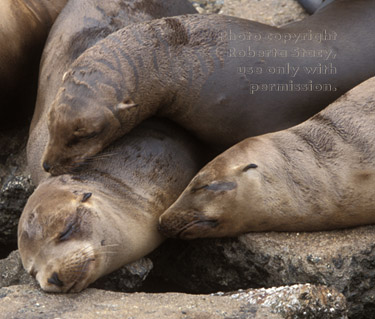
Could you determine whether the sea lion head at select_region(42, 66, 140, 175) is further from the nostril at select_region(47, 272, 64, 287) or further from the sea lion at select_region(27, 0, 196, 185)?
the nostril at select_region(47, 272, 64, 287)

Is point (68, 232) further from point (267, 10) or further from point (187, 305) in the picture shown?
point (267, 10)

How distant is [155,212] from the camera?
497 centimetres

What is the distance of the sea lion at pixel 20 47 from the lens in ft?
19.7

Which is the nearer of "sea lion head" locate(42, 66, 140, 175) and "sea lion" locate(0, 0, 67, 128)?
"sea lion head" locate(42, 66, 140, 175)

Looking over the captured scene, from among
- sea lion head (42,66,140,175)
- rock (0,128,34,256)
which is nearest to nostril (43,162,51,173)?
sea lion head (42,66,140,175)

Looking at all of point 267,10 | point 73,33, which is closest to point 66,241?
point 73,33

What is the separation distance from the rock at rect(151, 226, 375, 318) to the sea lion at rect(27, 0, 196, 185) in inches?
50.6

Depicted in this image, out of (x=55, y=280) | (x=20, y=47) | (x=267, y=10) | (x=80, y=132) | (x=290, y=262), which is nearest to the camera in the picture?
(x=55, y=280)

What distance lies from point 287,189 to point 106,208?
3.48ft

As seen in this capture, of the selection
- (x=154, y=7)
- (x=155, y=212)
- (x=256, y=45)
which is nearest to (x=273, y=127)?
(x=256, y=45)

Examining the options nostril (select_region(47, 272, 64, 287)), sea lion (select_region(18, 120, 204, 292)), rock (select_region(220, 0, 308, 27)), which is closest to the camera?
nostril (select_region(47, 272, 64, 287))

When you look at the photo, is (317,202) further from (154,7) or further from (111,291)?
(154,7)

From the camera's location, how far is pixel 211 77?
5.20 meters

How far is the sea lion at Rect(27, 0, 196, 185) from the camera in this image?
18.1 ft
